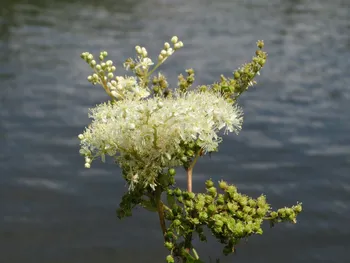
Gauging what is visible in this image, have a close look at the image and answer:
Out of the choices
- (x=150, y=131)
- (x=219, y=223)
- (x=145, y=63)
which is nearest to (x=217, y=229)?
(x=219, y=223)

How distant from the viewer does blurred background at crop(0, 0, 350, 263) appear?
23.9ft

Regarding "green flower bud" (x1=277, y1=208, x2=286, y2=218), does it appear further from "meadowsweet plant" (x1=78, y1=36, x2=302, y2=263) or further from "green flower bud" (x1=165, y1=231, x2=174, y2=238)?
"green flower bud" (x1=165, y1=231, x2=174, y2=238)

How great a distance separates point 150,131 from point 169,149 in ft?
0.34

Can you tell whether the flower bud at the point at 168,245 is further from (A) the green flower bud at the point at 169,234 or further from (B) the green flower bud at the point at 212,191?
(B) the green flower bud at the point at 212,191

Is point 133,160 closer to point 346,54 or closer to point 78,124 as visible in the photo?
point 78,124

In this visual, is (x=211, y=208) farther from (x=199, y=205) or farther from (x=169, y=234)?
(x=169, y=234)

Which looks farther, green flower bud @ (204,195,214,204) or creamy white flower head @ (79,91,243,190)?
green flower bud @ (204,195,214,204)

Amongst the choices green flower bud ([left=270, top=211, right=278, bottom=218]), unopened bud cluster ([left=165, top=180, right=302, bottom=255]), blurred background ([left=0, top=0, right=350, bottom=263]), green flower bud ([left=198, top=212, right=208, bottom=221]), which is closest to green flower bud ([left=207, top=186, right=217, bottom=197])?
unopened bud cluster ([left=165, top=180, right=302, bottom=255])

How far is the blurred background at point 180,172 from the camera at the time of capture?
287 inches

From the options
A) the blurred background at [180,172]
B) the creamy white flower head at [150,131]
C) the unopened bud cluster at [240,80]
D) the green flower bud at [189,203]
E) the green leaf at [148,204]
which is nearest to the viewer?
the creamy white flower head at [150,131]

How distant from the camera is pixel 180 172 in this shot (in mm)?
8961

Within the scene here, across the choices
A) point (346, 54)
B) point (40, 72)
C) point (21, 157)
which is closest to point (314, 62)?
point (346, 54)

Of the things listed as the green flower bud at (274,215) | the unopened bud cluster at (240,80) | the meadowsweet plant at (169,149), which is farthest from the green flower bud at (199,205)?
the unopened bud cluster at (240,80)

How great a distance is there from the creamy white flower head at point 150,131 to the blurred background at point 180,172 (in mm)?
4985
